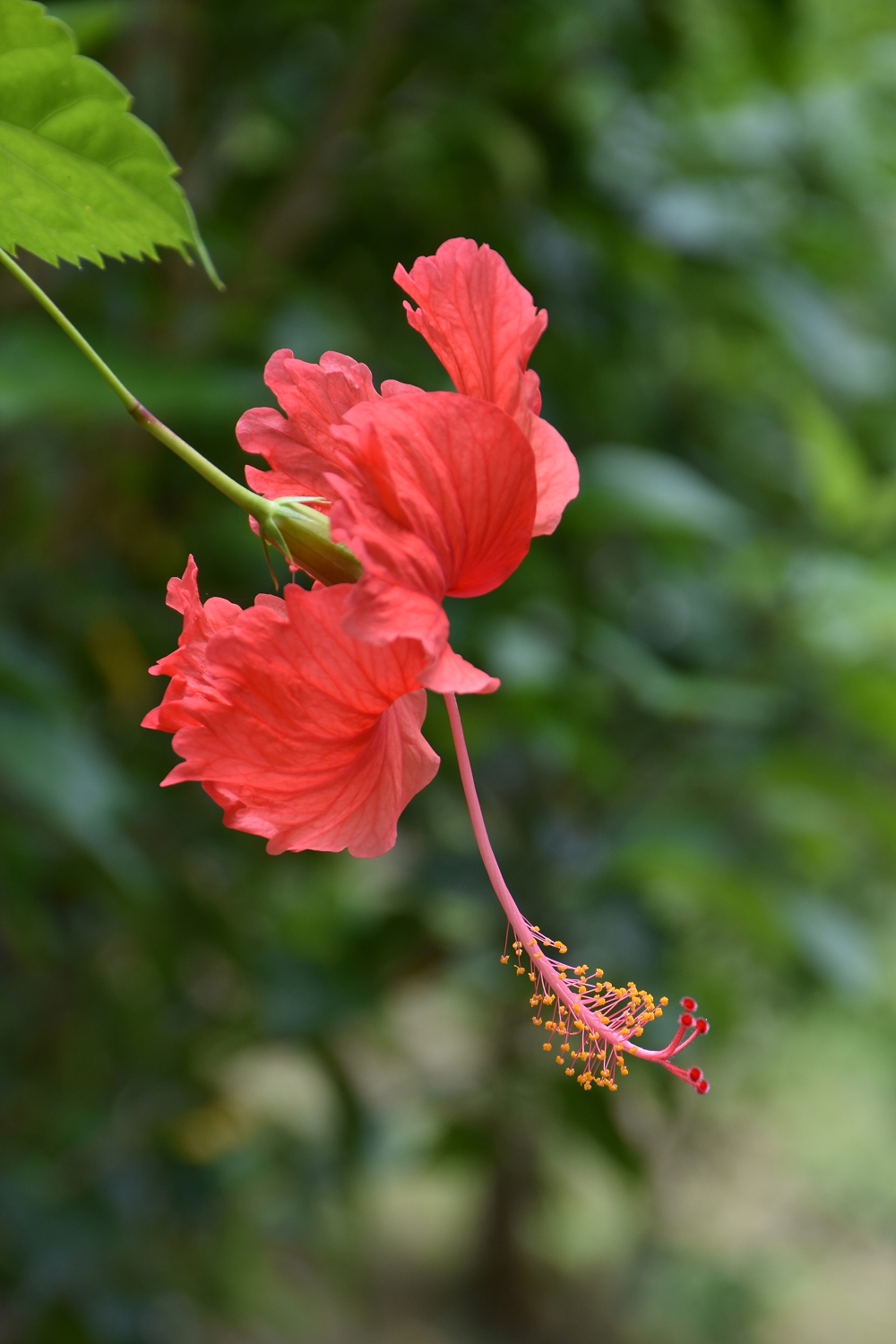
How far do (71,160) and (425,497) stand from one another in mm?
141

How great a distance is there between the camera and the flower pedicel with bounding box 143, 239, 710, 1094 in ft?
0.94

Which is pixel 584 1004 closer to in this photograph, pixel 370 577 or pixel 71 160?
pixel 370 577

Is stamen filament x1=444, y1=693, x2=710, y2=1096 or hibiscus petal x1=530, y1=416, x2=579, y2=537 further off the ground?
hibiscus petal x1=530, y1=416, x2=579, y2=537

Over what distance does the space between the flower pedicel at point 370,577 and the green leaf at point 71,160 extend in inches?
2.3

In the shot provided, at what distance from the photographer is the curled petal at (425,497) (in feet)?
0.91

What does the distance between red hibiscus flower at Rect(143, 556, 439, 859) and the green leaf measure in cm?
10

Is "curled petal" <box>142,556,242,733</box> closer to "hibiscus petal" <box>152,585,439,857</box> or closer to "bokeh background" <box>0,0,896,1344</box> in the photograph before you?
"hibiscus petal" <box>152,585,439,857</box>

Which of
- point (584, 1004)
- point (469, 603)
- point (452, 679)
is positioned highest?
point (452, 679)

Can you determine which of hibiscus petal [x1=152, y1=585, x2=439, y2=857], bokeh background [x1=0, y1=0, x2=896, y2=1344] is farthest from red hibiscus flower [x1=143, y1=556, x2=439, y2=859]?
bokeh background [x1=0, y1=0, x2=896, y2=1344]

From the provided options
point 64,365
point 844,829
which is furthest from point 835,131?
point 64,365

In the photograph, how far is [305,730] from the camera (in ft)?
0.99

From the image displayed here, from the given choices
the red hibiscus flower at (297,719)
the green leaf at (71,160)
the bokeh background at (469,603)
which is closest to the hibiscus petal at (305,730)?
the red hibiscus flower at (297,719)

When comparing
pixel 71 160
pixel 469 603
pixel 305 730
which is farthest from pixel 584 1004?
pixel 469 603

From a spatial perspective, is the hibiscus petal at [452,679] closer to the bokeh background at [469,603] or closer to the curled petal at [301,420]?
the curled petal at [301,420]
